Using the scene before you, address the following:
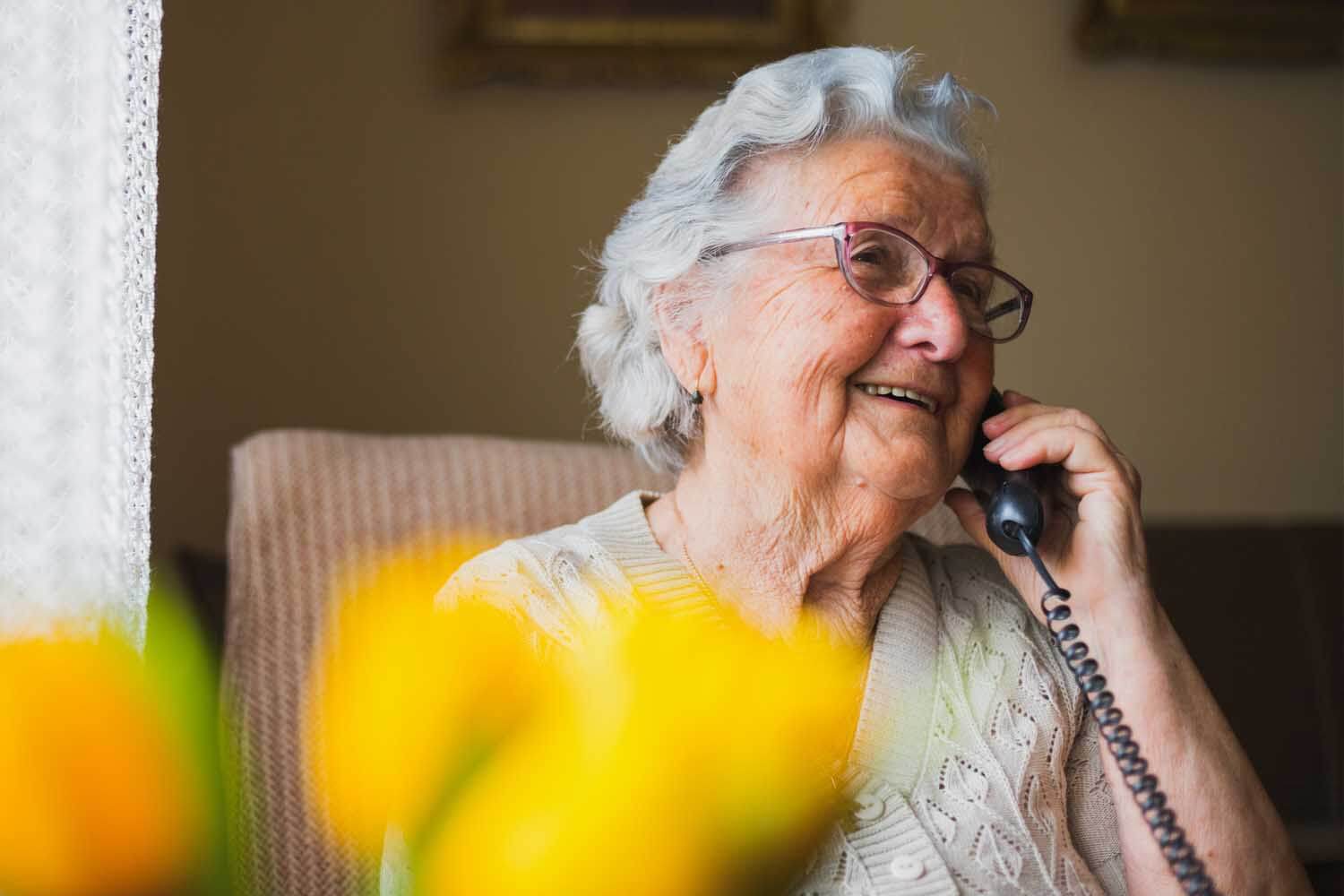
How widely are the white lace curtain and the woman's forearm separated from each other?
2.75 ft

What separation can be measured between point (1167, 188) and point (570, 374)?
1.10 m

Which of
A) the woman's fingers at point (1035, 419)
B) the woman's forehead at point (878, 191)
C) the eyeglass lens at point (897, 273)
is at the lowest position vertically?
the woman's fingers at point (1035, 419)

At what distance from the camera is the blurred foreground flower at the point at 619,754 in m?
1.07

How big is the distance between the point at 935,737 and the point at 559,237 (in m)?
1.19

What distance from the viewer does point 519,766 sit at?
109 centimetres

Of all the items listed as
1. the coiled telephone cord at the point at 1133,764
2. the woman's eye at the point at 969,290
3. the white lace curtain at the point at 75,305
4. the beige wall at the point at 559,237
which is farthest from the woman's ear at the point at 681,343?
the beige wall at the point at 559,237

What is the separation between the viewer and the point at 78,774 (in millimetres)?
886

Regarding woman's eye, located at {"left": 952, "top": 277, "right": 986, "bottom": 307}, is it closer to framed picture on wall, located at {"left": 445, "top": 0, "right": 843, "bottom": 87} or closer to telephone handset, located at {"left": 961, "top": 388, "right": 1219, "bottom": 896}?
telephone handset, located at {"left": 961, "top": 388, "right": 1219, "bottom": 896}

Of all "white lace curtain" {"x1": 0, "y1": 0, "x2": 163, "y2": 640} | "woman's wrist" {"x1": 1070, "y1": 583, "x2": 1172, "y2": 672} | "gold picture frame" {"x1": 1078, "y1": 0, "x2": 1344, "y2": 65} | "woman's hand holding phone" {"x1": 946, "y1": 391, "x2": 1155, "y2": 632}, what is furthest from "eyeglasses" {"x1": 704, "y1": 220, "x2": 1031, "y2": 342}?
"gold picture frame" {"x1": 1078, "y1": 0, "x2": 1344, "y2": 65}

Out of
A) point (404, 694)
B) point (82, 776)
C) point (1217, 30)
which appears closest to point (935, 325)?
point (404, 694)

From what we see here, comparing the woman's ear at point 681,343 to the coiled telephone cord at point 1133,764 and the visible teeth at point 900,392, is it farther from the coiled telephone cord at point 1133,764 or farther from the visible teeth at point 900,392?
the coiled telephone cord at point 1133,764

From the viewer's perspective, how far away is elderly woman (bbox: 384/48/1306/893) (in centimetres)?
113

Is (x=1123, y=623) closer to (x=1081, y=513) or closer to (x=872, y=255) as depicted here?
(x=1081, y=513)

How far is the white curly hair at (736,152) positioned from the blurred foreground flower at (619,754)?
266 mm
